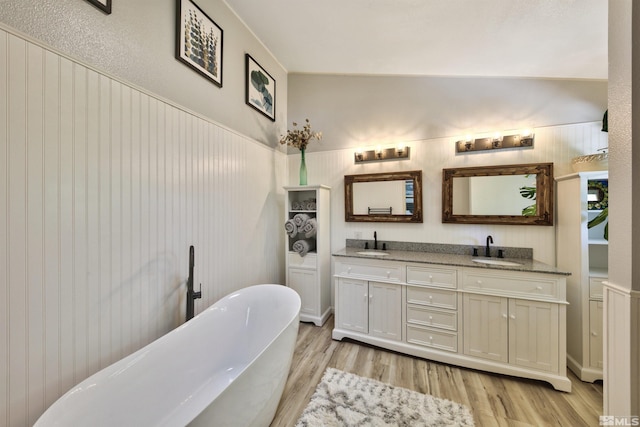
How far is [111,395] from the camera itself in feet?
3.45

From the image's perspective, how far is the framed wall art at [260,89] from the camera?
2.50 m

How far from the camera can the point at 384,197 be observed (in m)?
2.78

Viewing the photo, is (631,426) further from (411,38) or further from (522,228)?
(411,38)

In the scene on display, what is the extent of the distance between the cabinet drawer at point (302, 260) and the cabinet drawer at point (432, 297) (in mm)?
1100

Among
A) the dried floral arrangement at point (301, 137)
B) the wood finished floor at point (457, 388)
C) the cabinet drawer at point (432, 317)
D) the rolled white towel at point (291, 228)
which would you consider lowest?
the wood finished floor at point (457, 388)

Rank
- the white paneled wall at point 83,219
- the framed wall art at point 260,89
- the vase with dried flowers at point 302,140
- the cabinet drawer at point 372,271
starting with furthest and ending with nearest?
the vase with dried flowers at point 302,140
the framed wall art at point 260,89
the cabinet drawer at point 372,271
the white paneled wall at point 83,219

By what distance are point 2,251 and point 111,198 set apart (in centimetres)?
Answer: 45

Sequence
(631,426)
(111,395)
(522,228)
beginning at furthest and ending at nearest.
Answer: (522,228)
(111,395)
(631,426)

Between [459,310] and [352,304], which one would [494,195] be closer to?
[459,310]

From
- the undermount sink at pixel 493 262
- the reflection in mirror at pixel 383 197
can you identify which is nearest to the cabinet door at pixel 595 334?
the undermount sink at pixel 493 262

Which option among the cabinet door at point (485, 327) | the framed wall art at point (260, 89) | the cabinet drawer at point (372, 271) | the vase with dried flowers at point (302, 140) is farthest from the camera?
the vase with dried flowers at point (302, 140)

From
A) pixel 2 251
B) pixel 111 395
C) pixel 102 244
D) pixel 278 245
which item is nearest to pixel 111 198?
pixel 102 244

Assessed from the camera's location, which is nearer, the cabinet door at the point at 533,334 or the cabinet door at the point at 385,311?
the cabinet door at the point at 533,334
